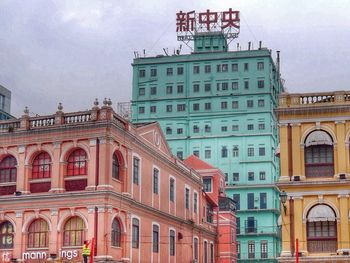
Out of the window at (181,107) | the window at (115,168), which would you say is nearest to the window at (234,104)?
the window at (181,107)

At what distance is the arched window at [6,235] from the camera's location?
46375 millimetres

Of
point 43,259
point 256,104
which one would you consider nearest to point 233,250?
point 256,104

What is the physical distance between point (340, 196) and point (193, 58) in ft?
184

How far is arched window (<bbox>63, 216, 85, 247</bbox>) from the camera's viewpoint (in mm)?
44312

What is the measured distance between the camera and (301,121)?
41.2 metres

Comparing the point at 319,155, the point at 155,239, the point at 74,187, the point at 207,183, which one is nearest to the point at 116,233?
the point at 74,187

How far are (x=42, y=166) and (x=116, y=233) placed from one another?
Result: 648 centimetres

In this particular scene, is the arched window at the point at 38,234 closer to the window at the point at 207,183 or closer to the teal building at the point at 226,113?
the window at the point at 207,183

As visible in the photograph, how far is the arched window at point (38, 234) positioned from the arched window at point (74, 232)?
4.27 ft

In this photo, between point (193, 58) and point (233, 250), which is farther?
point (193, 58)

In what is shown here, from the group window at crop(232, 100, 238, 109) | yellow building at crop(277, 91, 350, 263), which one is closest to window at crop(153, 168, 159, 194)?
yellow building at crop(277, 91, 350, 263)

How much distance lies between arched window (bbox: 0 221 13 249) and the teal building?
47287mm

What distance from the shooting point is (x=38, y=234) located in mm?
45469

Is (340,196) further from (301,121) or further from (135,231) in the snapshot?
(135,231)
